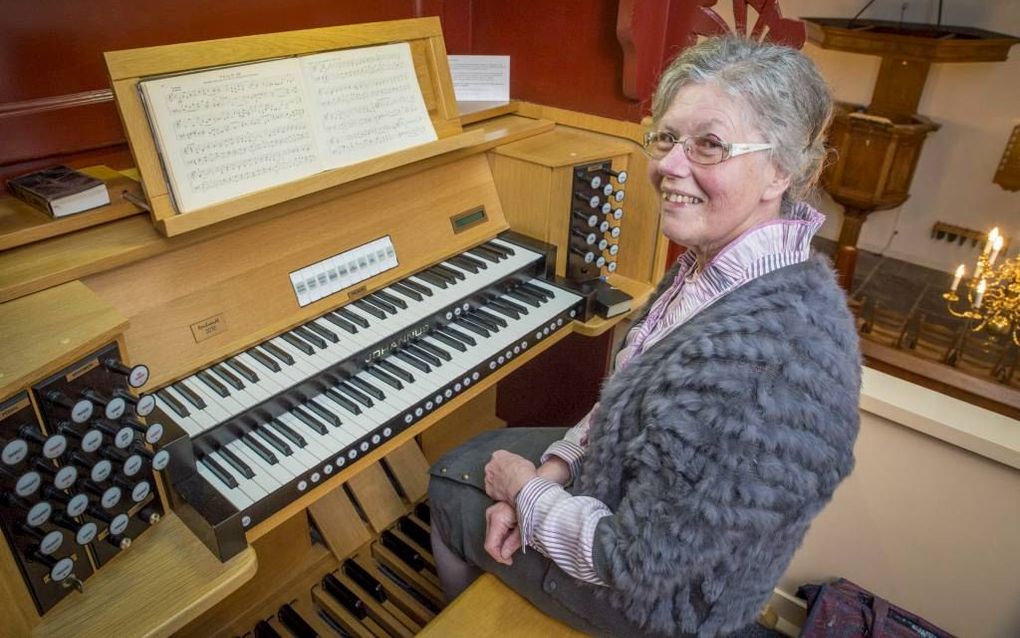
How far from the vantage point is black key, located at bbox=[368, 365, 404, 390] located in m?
1.42

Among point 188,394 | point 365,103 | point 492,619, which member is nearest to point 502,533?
point 492,619

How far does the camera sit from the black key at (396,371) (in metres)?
1.44

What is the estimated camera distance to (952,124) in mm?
5895

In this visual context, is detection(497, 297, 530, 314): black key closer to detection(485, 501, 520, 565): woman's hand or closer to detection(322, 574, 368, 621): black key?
detection(485, 501, 520, 565): woman's hand

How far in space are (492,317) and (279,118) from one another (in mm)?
662

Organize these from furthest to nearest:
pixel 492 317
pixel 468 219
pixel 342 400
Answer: pixel 468 219, pixel 492 317, pixel 342 400

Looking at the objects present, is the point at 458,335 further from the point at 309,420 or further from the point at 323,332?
the point at 309,420

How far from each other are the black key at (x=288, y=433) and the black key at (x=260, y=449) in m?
0.05

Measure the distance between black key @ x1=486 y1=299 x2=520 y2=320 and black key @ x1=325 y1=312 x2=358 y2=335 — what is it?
38 centimetres

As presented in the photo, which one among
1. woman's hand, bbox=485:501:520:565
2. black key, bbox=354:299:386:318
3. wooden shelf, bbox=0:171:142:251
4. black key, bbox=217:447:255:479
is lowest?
woman's hand, bbox=485:501:520:565

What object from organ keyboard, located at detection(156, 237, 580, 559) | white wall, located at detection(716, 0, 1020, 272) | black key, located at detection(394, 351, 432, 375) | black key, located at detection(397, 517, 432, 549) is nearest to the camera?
organ keyboard, located at detection(156, 237, 580, 559)

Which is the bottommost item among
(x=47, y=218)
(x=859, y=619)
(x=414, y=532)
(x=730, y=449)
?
Answer: (x=859, y=619)

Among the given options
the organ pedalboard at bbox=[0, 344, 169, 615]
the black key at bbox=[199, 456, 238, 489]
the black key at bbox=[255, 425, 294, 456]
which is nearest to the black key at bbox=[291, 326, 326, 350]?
the black key at bbox=[255, 425, 294, 456]

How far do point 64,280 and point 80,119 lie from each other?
19.3 inches
